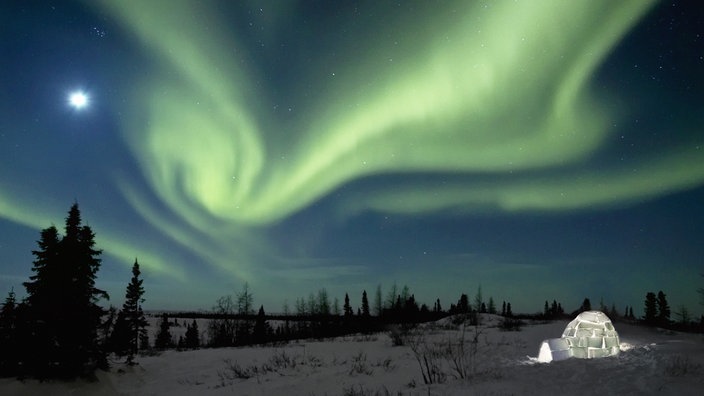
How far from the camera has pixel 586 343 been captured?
15883 mm

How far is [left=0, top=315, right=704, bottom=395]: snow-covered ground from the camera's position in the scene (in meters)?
9.42

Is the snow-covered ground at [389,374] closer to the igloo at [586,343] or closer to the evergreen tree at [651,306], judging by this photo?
the igloo at [586,343]

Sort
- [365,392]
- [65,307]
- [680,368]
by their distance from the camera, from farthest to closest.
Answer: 1. [65,307]
2. [365,392]
3. [680,368]

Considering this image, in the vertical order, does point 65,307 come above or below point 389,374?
above

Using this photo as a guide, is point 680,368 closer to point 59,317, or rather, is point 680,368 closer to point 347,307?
point 59,317

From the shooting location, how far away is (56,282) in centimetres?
1881

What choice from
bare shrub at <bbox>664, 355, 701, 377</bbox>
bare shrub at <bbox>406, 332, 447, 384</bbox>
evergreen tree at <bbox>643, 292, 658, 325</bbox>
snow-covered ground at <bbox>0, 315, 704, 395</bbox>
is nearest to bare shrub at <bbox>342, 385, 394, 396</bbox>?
snow-covered ground at <bbox>0, 315, 704, 395</bbox>

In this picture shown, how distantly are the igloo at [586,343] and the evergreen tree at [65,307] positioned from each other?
1834cm

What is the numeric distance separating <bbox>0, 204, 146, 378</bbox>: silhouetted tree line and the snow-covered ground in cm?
95

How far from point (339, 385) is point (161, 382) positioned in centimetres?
971

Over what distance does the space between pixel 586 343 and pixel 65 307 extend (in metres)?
21.0

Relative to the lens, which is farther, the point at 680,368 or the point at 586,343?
the point at 586,343

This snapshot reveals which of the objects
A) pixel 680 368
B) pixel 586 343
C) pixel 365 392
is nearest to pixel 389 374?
pixel 365 392


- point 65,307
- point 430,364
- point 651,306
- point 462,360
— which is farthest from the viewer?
point 651,306
